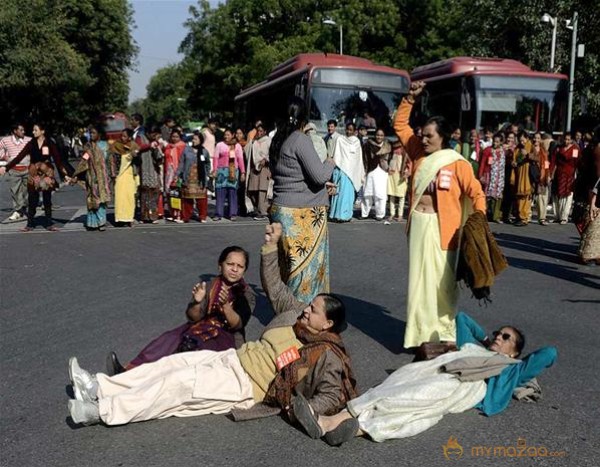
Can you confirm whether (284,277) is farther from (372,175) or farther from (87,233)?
(372,175)

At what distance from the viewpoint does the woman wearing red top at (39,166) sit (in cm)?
1242

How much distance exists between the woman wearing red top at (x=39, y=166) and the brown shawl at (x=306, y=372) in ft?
29.0

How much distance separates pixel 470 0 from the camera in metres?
33.6

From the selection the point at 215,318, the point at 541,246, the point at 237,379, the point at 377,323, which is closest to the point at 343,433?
the point at 237,379

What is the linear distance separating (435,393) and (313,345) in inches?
30.3

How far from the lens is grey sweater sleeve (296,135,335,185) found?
19.0 feet

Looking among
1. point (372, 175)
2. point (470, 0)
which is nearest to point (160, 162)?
point (372, 175)

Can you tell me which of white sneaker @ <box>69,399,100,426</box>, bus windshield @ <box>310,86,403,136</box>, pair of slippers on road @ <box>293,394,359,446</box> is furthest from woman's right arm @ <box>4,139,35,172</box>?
pair of slippers on road @ <box>293,394,359,446</box>

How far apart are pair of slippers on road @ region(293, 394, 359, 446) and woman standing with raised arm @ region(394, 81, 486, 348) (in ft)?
5.47

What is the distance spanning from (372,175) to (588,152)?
550 cm

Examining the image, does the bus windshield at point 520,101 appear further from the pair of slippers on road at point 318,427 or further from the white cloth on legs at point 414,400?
the pair of slippers on road at point 318,427

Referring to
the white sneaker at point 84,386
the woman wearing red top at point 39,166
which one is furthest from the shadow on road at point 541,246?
the white sneaker at point 84,386

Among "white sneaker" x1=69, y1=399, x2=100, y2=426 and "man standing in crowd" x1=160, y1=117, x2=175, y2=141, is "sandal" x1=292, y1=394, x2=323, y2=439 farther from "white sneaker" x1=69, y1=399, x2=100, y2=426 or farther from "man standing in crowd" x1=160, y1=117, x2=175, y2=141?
"man standing in crowd" x1=160, y1=117, x2=175, y2=141

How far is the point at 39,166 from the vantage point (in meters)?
12.5
